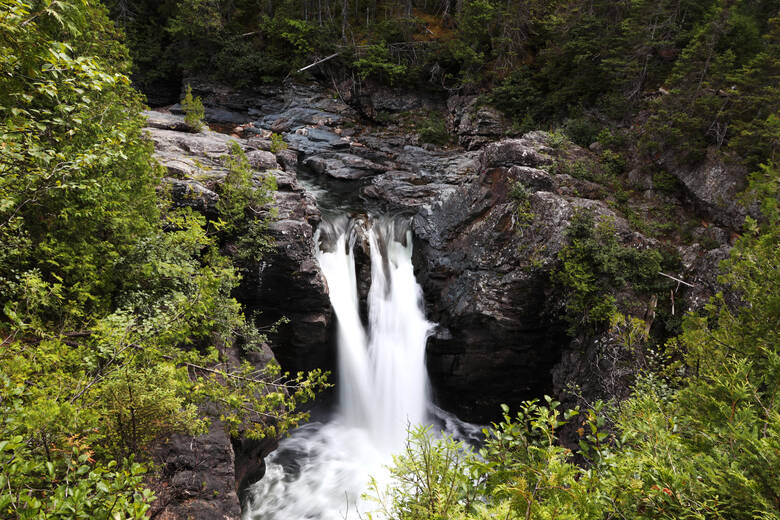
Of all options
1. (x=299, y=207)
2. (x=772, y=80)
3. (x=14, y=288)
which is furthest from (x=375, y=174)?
(x=14, y=288)

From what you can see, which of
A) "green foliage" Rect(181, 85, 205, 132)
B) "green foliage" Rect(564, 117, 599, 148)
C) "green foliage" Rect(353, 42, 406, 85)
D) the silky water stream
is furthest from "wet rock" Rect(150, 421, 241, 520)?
"green foliage" Rect(353, 42, 406, 85)

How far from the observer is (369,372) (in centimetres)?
1144

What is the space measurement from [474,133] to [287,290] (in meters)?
15.8

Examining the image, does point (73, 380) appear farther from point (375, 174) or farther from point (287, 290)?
point (375, 174)

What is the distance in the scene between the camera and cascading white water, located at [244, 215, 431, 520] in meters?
9.27

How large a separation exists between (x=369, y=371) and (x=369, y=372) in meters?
0.03

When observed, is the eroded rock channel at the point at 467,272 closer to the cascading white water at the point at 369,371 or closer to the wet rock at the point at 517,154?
the wet rock at the point at 517,154

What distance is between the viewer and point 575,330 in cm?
966

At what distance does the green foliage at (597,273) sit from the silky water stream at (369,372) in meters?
4.39

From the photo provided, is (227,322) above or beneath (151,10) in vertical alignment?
beneath

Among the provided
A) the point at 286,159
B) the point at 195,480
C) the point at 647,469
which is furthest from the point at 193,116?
the point at 647,469

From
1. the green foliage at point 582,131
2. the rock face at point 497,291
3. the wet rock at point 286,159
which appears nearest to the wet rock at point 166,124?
the wet rock at point 286,159

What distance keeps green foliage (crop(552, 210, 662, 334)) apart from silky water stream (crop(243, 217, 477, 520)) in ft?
14.4

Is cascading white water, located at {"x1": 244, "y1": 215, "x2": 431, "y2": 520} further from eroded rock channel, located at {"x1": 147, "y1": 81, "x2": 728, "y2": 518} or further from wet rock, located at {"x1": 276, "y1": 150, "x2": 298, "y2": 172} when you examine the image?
wet rock, located at {"x1": 276, "y1": 150, "x2": 298, "y2": 172}
